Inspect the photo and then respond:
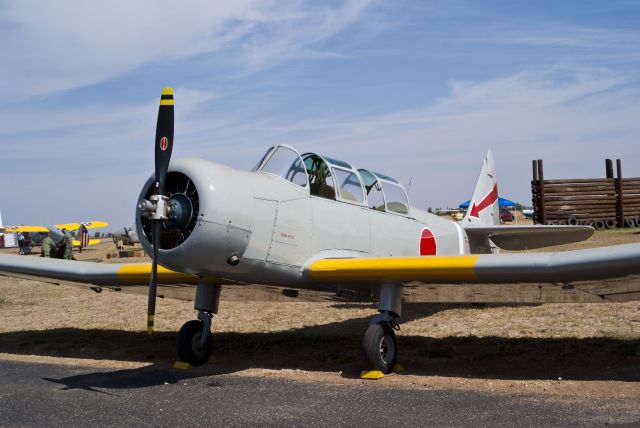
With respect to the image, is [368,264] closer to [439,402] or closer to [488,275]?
[488,275]

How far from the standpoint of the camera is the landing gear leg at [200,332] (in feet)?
28.2

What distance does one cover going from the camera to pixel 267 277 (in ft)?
26.5

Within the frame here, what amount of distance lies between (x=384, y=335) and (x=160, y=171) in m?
2.91

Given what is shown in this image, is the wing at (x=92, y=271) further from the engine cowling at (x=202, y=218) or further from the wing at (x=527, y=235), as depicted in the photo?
the wing at (x=527, y=235)

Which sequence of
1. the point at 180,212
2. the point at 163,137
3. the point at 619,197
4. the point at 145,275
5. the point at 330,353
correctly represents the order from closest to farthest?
1. the point at 180,212
2. the point at 163,137
3. the point at 330,353
4. the point at 145,275
5. the point at 619,197

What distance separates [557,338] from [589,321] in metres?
1.25

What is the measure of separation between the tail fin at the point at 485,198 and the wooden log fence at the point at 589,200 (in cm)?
1938

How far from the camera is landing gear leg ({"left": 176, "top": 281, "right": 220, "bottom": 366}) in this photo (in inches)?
338

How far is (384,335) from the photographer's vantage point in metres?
7.94

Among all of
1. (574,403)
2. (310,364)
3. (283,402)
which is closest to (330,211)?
(310,364)

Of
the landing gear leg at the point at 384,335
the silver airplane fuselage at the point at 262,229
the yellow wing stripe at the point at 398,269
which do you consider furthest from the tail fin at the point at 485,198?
the yellow wing stripe at the point at 398,269

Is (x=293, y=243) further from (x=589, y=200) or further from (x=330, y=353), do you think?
(x=589, y=200)

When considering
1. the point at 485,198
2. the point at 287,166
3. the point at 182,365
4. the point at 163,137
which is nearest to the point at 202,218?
the point at 163,137

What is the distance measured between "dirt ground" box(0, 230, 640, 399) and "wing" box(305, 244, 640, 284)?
3.25 ft
